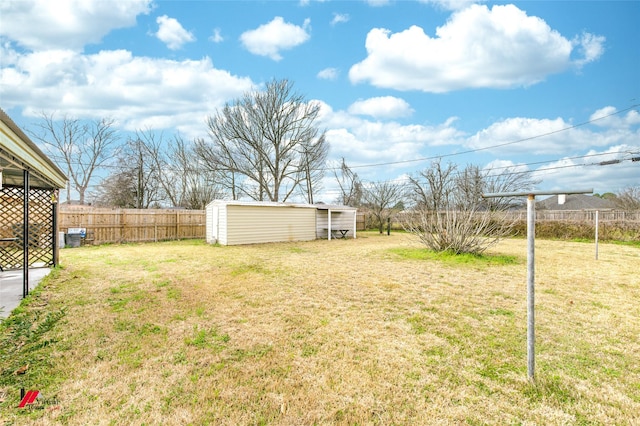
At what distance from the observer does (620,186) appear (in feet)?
70.4

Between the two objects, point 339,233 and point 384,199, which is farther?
point 384,199

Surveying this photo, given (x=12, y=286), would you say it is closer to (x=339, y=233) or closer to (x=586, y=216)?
(x=339, y=233)

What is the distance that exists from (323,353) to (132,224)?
13.5m

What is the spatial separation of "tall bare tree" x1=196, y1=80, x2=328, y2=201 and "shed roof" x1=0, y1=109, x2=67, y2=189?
13370mm

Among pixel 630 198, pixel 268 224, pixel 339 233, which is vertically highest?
pixel 630 198

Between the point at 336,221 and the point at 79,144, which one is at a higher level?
the point at 79,144

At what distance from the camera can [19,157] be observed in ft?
11.3

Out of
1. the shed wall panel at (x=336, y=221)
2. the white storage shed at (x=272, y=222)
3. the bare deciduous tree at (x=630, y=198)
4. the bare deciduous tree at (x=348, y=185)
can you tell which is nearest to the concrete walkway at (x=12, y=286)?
the white storage shed at (x=272, y=222)

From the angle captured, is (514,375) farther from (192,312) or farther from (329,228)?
(329,228)

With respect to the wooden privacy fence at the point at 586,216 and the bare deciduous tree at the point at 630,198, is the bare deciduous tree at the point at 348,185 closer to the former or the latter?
the wooden privacy fence at the point at 586,216

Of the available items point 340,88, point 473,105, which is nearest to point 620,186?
point 473,105

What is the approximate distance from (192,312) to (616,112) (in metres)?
22.7

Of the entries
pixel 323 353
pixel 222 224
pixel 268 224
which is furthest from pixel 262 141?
pixel 323 353

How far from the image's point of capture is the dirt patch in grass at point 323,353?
206 cm
